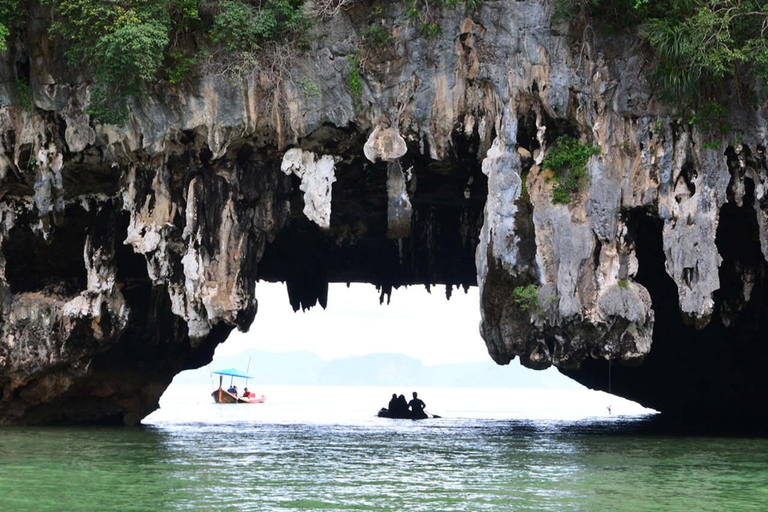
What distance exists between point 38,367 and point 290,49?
8.76 meters

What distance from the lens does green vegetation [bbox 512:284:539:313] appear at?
17656 millimetres

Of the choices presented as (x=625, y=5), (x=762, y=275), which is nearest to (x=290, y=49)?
(x=625, y=5)

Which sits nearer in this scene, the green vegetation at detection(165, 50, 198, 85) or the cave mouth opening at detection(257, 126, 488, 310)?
the green vegetation at detection(165, 50, 198, 85)

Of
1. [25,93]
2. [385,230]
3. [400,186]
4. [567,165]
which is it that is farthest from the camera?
[385,230]

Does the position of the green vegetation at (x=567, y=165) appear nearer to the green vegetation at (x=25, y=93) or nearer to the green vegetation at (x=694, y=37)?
the green vegetation at (x=694, y=37)

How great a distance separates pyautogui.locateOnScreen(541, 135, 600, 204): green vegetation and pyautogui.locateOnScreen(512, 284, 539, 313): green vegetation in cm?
164

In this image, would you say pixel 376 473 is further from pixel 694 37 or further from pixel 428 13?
pixel 694 37

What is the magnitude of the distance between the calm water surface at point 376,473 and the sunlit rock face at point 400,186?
2228 mm

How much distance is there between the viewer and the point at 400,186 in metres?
19.1

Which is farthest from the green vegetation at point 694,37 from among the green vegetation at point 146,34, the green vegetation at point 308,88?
the green vegetation at point 146,34

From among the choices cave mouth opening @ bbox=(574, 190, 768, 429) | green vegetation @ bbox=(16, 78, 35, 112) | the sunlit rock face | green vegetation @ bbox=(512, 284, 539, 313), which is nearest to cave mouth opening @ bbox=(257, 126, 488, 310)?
the sunlit rock face

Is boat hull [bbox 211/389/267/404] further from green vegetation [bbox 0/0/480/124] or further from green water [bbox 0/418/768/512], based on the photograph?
green vegetation [bbox 0/0/480/124]

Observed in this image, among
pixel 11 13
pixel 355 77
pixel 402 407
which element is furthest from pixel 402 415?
pixel 11 13

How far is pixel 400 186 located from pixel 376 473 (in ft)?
22.6
